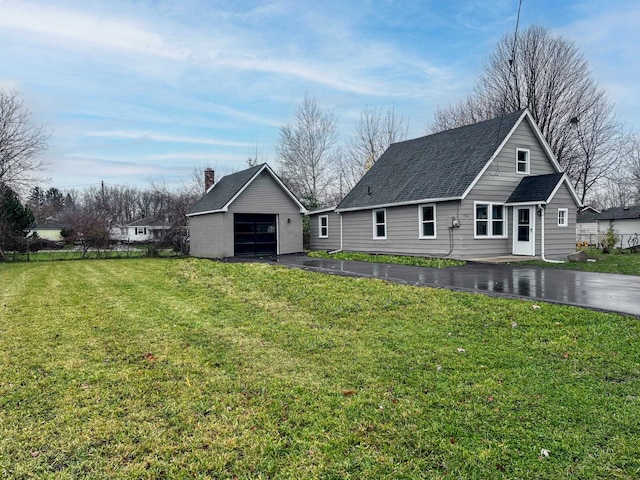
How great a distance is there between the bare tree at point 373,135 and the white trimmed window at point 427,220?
18.1 m

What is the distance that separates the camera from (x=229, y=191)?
22.5m

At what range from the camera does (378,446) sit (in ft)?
9.52

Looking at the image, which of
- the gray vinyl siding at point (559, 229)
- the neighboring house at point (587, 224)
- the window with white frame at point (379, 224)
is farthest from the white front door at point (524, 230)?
the neighboring house at point (587, 224)

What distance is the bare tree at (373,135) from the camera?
34.0 meters

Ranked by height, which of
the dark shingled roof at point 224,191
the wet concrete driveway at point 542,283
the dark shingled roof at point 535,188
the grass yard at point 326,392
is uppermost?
the dark shingled roof at point 224,191

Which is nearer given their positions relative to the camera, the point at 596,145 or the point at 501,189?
the point at 501,189

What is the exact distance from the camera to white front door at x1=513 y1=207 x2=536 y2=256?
15875mm

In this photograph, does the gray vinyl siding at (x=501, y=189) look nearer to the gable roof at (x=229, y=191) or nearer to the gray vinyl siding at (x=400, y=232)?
the gray vinyl siding at (x=400, y=232)

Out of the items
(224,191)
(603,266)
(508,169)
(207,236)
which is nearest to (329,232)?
(224,191)

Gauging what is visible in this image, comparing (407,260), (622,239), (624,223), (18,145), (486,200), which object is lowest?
(407,260)

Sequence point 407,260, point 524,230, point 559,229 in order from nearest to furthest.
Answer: point 407,260, point 524,230, point 559,229

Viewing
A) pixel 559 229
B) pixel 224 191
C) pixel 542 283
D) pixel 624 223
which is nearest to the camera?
pixel 542 283

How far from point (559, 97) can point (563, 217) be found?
14.6 m

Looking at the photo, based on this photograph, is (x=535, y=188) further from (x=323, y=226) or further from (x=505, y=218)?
(x=323, y=226)
